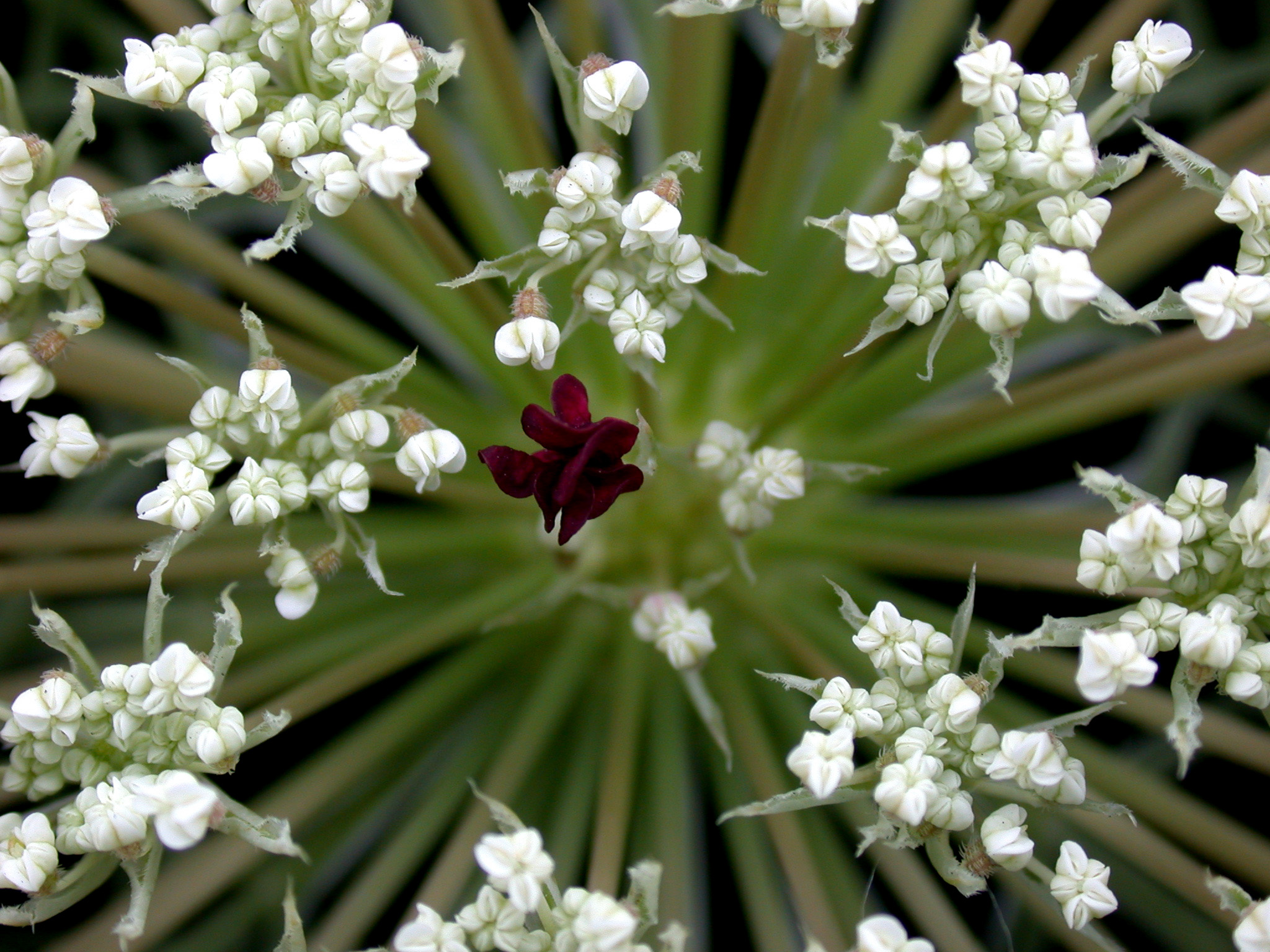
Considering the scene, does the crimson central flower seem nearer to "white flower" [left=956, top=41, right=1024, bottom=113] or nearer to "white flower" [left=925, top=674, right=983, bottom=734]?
"white flower" [left=925, top=674, right=983, bottom=734]

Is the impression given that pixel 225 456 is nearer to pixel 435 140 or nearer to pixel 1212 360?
pixel 435 140

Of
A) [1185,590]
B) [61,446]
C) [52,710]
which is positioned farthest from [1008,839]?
[61,446]

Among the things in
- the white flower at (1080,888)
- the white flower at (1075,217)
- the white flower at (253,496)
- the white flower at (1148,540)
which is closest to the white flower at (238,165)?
the white flower at (253,496)

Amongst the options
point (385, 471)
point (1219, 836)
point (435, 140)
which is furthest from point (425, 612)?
point (1219, 836)

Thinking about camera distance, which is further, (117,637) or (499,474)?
(117,637)

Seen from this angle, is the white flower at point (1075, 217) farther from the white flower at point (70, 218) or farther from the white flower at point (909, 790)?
the white flower at point (70, 218)
